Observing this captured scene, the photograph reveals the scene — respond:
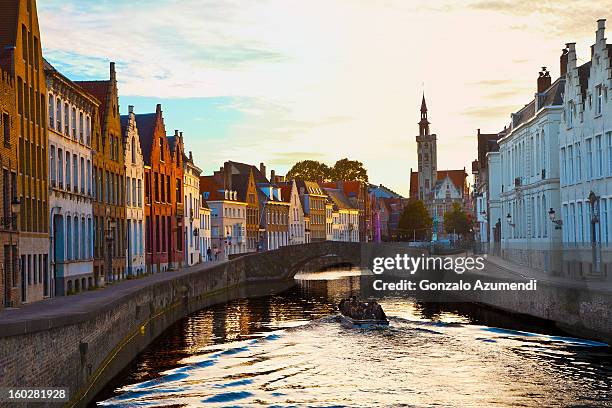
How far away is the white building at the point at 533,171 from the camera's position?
207 feet

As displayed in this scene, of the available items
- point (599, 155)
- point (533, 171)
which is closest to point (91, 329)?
point (599, 155)

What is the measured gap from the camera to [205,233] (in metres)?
107

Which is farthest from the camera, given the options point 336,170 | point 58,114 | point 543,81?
point 336,170

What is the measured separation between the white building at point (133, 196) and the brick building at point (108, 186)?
2125 millimetres

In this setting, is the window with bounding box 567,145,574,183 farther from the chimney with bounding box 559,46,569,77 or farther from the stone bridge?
the stone bridge

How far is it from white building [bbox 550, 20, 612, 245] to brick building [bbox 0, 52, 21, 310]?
2576cm

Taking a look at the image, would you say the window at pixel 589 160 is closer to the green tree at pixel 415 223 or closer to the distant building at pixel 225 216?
the distant building at pixel 225 216

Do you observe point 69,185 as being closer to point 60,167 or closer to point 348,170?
point 60,167

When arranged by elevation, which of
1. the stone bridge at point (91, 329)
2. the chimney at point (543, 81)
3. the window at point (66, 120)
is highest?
the chimney at point (543, 81)

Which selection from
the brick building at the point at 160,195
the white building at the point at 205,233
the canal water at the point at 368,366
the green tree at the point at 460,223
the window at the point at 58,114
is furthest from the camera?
the green tree at the point at 460,223

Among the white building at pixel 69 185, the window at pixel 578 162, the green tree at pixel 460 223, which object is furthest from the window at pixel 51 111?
the green tree at pixel 460 223

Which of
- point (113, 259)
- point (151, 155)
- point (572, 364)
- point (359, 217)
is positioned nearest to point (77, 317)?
point (572, 364)

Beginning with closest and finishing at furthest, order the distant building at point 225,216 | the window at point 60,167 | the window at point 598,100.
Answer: the window at point 60,167
the window at point 598,100
the distant building at point 225,216

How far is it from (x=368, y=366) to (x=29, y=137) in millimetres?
18378
